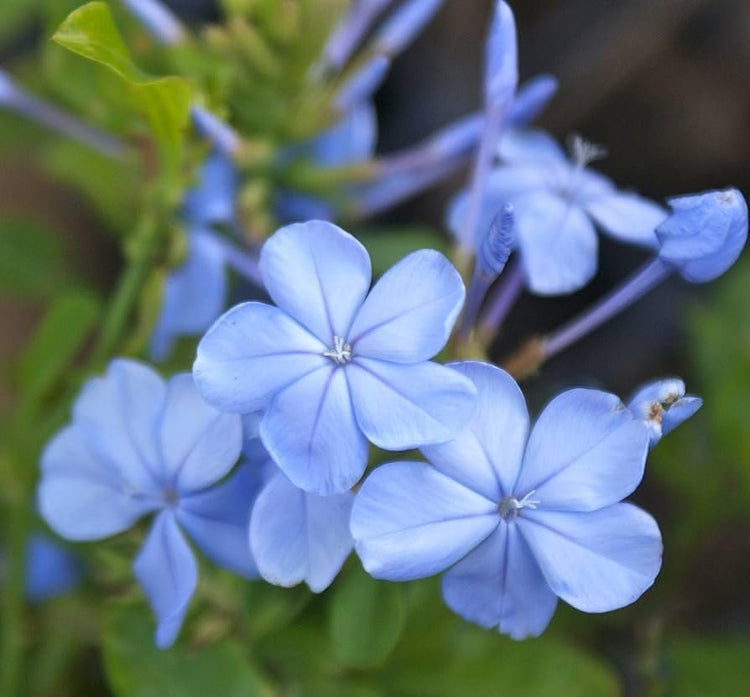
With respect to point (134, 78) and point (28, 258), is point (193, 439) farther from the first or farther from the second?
point (28, 258)

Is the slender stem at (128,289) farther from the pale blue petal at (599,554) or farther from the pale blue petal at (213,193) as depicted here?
the pale blue petal at (599,554)

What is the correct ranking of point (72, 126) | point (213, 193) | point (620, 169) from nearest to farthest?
point (213, 193) → point (72, 126) → point (620, 169)

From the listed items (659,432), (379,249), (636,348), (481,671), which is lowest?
(636,348)

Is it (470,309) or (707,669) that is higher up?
(470,309)

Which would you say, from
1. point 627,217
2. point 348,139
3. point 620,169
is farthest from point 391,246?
point 620,169

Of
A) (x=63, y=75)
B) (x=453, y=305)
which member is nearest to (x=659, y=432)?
(x=453, y=305)

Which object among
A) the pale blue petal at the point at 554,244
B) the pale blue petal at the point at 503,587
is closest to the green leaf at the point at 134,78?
the pale blue petal at the point at 554,244

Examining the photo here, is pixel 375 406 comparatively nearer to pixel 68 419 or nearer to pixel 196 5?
pixel 68 419
